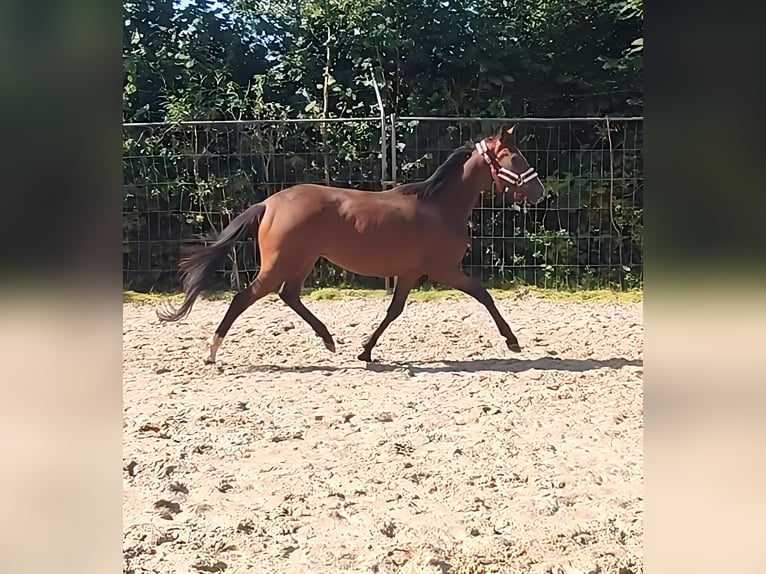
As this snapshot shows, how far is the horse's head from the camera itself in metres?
4.09

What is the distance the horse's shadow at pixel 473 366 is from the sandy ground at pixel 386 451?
0.6 inches

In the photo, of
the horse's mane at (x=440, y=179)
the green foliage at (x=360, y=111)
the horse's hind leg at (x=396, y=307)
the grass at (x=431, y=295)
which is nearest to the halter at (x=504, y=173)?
the horse's mane at (x=440, y=179)

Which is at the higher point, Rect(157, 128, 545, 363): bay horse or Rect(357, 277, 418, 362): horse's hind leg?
Rect(157, 128, 545, 363): bay horse

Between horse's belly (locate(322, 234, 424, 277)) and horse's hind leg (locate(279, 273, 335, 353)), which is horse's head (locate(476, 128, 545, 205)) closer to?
horse's belly (locate(322, 234, 424, 277))

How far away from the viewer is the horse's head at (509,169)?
4.09 m

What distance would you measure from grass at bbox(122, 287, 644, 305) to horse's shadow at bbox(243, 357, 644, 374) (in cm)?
163

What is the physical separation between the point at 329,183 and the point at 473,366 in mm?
2504

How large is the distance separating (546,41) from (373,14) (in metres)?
1.49

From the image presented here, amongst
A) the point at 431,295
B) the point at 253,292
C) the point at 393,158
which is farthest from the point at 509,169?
the point at 431,295
